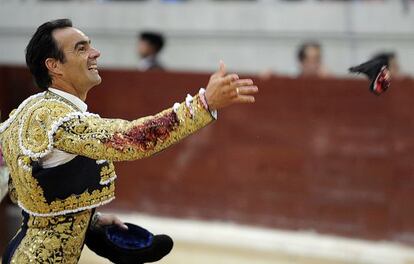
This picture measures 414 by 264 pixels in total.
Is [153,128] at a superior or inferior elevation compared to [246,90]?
inferior

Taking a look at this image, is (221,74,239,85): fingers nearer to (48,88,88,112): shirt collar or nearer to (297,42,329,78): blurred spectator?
(48,88,88,112): shirt collar

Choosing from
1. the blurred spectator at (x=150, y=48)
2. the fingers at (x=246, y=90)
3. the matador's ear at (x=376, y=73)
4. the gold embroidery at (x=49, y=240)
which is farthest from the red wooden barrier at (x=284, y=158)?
the fingers at (x=246, y=90)

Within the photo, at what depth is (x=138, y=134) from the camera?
253cm

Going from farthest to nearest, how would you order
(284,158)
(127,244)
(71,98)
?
(284,158) < (127,244) < (71,98)

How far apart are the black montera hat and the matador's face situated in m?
0.57

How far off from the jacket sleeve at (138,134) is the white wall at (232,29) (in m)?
6.63

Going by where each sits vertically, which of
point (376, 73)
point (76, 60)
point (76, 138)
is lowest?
point (76, 138)

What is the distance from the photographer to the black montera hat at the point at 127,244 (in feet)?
10.1

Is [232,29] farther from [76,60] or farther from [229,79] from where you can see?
[229,79]

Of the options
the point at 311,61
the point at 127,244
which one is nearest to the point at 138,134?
the point at 127,244

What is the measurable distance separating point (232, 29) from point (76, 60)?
6.92 meters

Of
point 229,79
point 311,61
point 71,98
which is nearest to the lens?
point 229,79

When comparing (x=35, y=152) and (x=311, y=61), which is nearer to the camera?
(x=35, y=152)

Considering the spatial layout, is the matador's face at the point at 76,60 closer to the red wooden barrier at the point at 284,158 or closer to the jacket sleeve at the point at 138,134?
the jacket sleeve at the point at 138,134
